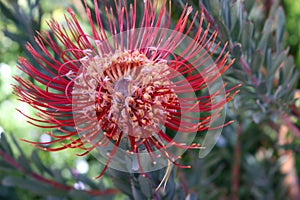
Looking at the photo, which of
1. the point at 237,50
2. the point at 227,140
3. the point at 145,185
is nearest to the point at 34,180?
the point at 145,185

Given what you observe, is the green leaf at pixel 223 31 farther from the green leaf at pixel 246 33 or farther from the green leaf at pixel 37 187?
the green leaf at pixel 37 187

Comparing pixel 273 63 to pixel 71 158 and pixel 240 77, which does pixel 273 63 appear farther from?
pixel 71 158

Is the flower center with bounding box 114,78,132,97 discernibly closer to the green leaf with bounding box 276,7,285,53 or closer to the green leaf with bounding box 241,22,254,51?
the green leaf with bounding box 241,22,254,51

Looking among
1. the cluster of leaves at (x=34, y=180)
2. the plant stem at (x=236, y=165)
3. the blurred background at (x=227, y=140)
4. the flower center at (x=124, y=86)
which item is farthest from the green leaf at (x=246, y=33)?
the plant stem at (x=236, y=165)

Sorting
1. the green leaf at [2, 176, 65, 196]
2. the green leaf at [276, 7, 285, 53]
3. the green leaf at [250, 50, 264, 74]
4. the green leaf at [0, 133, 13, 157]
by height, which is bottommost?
the green leaf at [2, 176, 65, 196]

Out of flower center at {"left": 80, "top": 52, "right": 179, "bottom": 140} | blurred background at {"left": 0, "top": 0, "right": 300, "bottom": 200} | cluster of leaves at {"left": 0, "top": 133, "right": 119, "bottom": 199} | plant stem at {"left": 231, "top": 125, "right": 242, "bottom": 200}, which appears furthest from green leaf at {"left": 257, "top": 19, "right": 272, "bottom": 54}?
plant stem at {"left": 231, "top": 125, "right": 242, "bottom": 200}

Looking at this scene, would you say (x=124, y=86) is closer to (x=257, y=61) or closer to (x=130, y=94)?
(x=130, y=94)

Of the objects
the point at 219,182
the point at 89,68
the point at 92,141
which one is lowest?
the point at 219,182

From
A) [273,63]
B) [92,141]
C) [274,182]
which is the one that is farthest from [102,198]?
[274,182]
